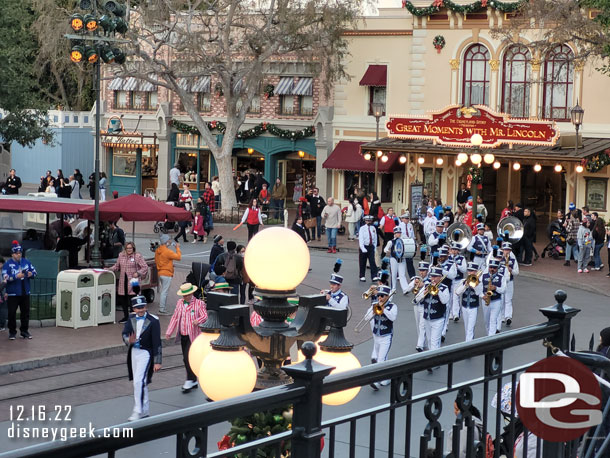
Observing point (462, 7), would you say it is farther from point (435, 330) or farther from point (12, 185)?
point (435, 330)

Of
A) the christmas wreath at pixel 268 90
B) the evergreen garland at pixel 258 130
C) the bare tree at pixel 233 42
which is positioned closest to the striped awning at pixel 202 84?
the evergreen garland at pixel 258 130

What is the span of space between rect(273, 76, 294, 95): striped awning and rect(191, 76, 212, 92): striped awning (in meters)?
3.10

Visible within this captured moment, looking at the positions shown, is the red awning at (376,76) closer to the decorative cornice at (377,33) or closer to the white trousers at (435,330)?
the decorative cornice at (377,33)

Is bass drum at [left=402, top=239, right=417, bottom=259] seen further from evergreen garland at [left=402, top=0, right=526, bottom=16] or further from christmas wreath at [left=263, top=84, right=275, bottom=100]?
christmas wreath at [left=263, top=84, right=275, bottom=100]

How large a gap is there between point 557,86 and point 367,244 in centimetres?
1484

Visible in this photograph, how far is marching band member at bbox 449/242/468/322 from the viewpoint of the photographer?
19.8 meters

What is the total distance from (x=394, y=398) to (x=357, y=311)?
17.7 metres

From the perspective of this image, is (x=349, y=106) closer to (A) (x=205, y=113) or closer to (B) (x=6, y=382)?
(A) (x=205, y=113)

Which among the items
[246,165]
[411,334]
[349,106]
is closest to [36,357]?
[411,334]

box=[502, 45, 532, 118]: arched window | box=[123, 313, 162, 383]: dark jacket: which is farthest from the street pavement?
box=[502, 45, 532, 118]: arched window

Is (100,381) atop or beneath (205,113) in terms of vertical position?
beneath

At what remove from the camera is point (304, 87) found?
43.4 m

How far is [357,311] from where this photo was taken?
22125 millimetres

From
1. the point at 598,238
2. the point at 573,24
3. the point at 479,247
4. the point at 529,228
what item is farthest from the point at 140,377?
the point at 573,24
